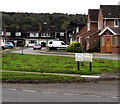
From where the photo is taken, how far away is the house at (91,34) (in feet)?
171

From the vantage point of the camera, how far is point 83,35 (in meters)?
57.1

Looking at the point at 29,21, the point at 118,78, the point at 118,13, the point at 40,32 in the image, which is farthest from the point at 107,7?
the point at 29,21

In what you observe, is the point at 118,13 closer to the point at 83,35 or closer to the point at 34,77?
the point at 83,35

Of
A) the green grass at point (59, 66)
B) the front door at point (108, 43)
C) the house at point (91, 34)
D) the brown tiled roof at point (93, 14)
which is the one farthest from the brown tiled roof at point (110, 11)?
the green grass at point (59, 66)

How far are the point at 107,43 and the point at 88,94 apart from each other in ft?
114

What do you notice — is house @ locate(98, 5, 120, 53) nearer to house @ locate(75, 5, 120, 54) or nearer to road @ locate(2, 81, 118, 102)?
house @ locate(75, 5, 120, 54)

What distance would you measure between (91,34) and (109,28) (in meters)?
7.74

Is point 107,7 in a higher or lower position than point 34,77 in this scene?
higher

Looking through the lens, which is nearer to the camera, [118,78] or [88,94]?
[88,94]

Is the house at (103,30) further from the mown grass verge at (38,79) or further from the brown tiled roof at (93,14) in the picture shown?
the mown grass verge at (38,79)

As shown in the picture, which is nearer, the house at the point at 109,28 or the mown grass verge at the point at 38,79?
the mown grass verge at the point at 38,79

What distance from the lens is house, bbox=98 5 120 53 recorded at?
4444 cm

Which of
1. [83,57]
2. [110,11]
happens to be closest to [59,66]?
[83,57]

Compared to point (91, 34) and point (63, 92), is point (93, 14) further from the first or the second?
point (63, 92)
